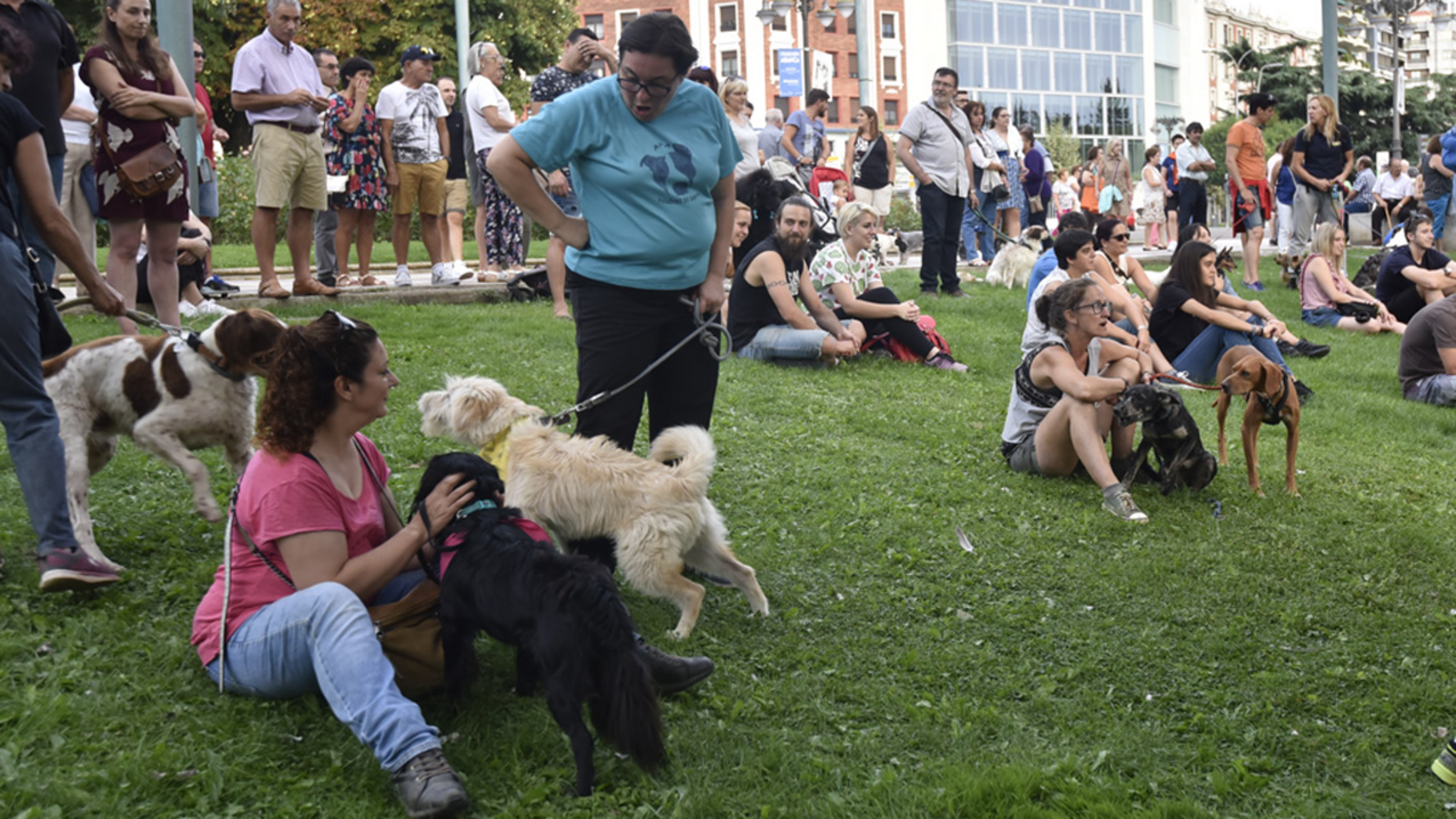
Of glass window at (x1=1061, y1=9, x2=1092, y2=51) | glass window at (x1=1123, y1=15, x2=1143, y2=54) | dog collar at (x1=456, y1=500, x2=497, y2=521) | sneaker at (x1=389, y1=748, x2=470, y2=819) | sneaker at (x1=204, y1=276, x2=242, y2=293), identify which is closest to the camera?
sneaker at (x1=389, y1=748, x2=470, y2=819)

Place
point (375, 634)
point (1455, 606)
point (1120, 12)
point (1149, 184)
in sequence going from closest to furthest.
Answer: point (375, 634)
point (1455, 606)
point (1149, 184)
point (1120, 12)

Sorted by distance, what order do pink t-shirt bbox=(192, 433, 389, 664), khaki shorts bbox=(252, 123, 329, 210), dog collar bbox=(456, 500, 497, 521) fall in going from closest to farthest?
pink t-shirt bbox=(192, 433, 389, 664), dog collar bbox=(456, 500, 497, 521), khaki shorts bbox=(252, 123, 329, 210)

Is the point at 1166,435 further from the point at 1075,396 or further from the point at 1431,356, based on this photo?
the point at 1431,356

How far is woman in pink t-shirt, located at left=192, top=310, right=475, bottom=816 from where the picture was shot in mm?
3369

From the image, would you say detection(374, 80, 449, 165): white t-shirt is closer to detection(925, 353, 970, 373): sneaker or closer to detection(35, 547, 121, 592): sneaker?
detection(925, 353, 970, 373): sneaker

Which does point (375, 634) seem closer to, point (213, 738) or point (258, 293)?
point (213, 738)

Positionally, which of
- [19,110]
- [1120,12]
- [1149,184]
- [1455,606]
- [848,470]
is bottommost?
[1455,606]

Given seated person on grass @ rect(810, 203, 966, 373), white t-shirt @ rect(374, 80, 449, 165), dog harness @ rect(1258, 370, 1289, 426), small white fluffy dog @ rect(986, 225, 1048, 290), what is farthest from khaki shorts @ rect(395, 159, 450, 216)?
dog harness @ rect(1258, 370, 1289, 426)

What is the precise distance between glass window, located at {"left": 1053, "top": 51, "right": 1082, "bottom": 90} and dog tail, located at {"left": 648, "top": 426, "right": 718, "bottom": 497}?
72.8 meters

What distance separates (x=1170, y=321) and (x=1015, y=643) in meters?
5.50

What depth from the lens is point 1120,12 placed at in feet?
243

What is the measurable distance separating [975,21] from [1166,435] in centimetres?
6730

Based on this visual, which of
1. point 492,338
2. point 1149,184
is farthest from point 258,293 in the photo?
point 1149,184

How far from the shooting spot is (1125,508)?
6230 mm
